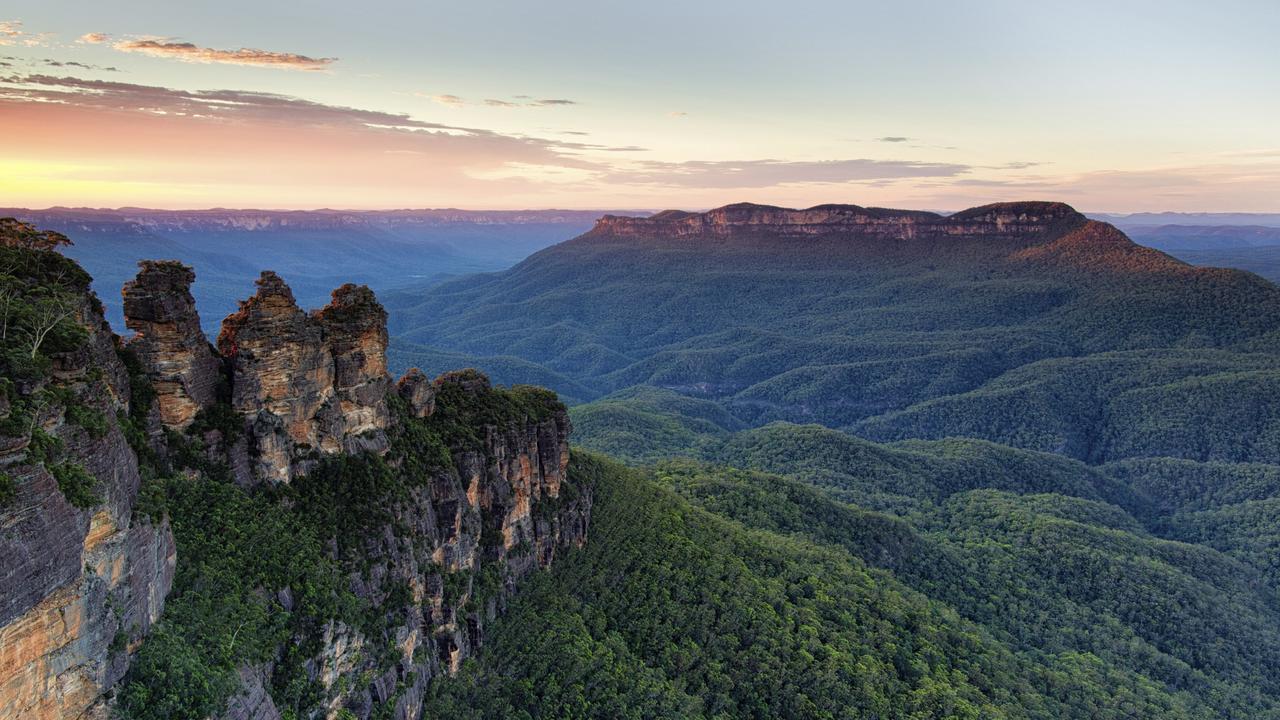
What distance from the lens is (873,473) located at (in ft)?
382

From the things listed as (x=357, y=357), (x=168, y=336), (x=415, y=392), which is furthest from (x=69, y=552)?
(x=415, y=392)

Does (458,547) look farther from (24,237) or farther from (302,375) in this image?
(24,237)

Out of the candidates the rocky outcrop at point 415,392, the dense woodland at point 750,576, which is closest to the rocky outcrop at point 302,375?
Result: the dense woodland at point 750,576

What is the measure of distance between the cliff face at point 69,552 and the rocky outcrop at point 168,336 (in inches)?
195

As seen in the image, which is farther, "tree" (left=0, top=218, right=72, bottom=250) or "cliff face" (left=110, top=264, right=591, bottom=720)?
"cliff face" (left=110, top=264, right=591, bottom=720)

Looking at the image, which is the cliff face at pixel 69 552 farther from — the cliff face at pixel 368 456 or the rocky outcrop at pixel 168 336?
the cliff face at pixel 368 456

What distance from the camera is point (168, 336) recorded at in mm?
30922

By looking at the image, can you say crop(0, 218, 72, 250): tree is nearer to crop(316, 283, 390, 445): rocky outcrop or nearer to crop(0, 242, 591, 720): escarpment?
crop(0, 242, 591, 720): escarpment

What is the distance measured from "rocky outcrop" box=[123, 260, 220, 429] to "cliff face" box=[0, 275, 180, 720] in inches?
195

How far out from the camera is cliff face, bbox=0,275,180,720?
61.7 feet

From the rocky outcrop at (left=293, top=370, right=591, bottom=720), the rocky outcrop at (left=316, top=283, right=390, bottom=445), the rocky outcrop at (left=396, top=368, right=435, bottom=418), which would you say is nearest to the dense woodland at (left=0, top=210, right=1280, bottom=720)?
the rocky outcrop at (left=293, top=370, right=591, bottom=720)

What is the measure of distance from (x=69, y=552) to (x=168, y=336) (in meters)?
13.3

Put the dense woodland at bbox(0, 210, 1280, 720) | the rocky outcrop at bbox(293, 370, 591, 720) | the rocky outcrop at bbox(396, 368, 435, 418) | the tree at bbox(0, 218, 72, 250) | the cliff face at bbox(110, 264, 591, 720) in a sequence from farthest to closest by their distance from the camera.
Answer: the rocky outcrop at bbox(396, 368, 435, 418), the rocky outcrop at bbox(293, 370, 591, 720), the cliff face at bbox(110, 264, 591, 720), the dense woodland at bbox(0, 210, 1280, 720), the tree at bbox(0, 218, 72, 250)

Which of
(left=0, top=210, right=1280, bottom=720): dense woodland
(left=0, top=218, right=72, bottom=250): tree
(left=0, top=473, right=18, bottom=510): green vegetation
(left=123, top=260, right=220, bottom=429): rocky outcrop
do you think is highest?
(left=0, top=218, right=72, bottom=250): tree
